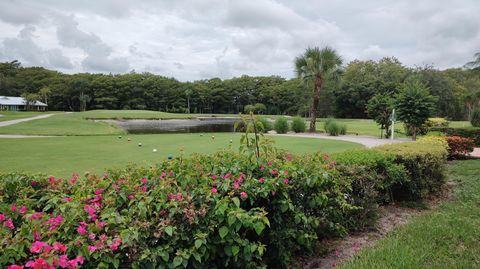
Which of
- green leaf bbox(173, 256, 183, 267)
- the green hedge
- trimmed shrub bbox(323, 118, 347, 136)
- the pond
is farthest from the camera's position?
the pond

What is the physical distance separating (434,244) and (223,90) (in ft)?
260

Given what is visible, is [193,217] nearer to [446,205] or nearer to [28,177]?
[28,177]

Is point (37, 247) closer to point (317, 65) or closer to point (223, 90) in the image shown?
point (317, 65)

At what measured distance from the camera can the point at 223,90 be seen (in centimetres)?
8188

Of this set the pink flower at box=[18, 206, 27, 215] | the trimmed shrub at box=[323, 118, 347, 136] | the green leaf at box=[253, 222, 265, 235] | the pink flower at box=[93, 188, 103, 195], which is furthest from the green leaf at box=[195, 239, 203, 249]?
the trimmed shrub at box=[323, 118, 347, 136]

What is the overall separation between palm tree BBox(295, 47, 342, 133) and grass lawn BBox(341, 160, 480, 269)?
21240 mm

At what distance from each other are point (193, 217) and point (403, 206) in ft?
14.6

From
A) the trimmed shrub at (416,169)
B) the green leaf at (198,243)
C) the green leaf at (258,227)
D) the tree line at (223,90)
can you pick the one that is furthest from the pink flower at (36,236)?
the tree line at (223,90)

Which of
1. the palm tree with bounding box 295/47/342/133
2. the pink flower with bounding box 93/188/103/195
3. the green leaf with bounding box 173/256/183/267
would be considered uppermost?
the palm tree with bounding box 295/47/342/133

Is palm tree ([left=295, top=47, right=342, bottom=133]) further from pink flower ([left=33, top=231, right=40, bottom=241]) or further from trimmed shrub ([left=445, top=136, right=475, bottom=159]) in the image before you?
pink flower ([left=33, top=231, right=40, bottom=241])

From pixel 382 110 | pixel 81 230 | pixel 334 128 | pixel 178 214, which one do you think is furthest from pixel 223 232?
pixel 334 128

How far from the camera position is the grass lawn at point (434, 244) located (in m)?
3.31

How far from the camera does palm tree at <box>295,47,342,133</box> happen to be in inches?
1009

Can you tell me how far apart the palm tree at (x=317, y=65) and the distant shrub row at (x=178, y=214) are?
22.8m
